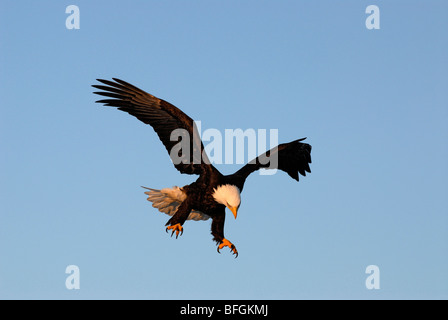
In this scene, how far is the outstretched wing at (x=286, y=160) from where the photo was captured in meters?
9.03

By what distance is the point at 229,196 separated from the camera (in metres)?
8.11

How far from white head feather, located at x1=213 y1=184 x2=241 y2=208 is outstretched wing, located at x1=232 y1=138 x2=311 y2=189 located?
0.48m

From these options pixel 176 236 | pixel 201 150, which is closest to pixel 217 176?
pixel 201 150

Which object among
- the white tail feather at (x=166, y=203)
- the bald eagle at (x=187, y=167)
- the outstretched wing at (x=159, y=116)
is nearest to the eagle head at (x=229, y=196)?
the bald eagle at (x=187, y=167)

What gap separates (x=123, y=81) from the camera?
28.4 feet

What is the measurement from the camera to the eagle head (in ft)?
26.4

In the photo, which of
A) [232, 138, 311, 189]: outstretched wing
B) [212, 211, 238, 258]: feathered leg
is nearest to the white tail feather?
[212, 211, 238, 258]: feathered leg

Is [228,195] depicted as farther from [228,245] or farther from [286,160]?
[286,160]

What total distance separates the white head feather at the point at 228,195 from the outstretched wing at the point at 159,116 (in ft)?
1.44

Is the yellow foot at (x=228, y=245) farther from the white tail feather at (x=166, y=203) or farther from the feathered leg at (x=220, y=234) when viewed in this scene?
the white tail feather at (x=166, y=203)

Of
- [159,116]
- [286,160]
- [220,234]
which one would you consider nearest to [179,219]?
[220,234]

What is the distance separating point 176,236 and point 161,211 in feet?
3.80
